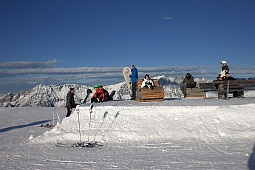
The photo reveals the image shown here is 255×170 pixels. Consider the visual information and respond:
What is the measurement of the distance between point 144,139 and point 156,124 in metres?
1.24

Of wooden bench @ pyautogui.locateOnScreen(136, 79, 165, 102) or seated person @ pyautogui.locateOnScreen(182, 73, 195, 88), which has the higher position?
seated person @ pyautogui.locateOnScreen(182, 73, 195, 88)

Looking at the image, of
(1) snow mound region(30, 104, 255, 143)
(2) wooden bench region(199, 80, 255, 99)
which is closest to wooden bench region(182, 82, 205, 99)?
(2) wooden bench region(199, 80, 255, 99)

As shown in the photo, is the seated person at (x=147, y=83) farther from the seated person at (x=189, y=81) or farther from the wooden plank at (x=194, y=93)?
the wooden plank at (x=194, y=93)

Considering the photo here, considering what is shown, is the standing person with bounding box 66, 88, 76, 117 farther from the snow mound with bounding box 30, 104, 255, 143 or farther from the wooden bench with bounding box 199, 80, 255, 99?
the wooden bench with bounding box 199, 80, 255, 99

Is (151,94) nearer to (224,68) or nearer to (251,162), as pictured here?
(224,68)

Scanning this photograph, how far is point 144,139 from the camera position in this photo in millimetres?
11992

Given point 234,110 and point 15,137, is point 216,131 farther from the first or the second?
point 15,137

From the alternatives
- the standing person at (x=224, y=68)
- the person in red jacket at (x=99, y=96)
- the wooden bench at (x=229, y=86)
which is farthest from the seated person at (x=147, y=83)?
the standing person at (x=224, y=68)

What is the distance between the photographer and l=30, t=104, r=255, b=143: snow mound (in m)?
12.2

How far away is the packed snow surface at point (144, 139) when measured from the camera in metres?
8.55

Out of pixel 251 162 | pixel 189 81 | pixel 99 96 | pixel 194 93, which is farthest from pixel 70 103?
pixel 251 162

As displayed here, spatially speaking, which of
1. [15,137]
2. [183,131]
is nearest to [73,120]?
[15,137]

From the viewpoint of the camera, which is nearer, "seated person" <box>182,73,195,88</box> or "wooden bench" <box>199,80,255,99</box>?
"wooden bench" <box>199,80,255,99</box>

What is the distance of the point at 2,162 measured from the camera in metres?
8.85
